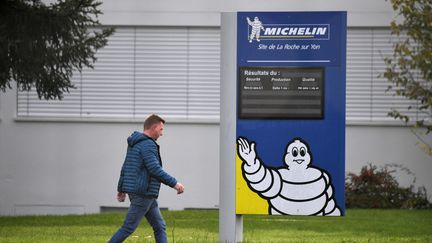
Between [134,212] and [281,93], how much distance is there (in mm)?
2278

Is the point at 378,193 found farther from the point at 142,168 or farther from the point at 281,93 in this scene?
the point at 142,168

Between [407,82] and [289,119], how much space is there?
9623mm

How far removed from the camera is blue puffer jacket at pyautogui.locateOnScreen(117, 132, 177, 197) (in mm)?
12047

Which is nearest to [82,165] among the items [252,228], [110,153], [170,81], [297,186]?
[110,153]

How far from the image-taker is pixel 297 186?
12867 mm

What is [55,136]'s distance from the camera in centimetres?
2483

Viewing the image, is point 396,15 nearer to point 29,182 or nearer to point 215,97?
point 215,97

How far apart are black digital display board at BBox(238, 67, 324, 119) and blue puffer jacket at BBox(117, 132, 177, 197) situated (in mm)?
1433

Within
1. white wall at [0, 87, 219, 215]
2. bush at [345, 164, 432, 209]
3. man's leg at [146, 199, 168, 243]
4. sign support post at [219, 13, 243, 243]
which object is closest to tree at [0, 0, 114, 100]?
white wall at [0, 87, 219, 215]

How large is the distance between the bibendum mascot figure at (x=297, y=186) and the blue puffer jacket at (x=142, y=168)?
1.41 metres

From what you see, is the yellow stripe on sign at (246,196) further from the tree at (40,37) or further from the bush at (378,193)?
the bush at (378,193)

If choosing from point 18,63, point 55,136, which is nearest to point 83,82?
point 55,136

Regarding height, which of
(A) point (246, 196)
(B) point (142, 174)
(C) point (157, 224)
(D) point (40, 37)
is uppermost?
(D) point (40, 37)

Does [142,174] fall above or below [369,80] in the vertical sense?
below
